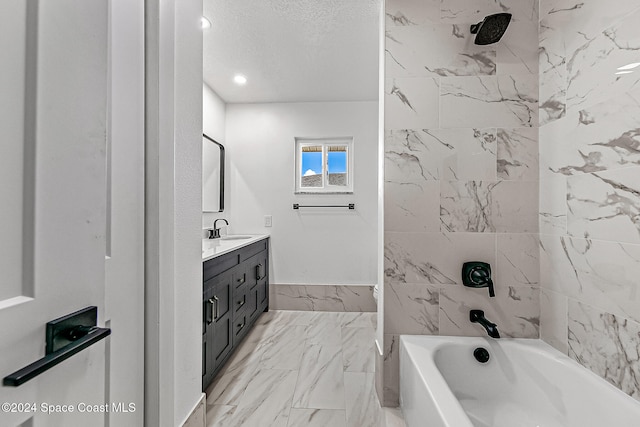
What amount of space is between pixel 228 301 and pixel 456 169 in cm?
176

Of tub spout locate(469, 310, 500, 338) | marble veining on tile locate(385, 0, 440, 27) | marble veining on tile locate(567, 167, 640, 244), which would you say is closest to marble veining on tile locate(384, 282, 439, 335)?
tub spout locate(469, 310, 500, 338)

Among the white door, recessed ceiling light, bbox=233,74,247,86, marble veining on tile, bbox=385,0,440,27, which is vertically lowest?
the white door

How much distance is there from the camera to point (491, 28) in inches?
55.6

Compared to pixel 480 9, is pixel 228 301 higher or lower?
lower

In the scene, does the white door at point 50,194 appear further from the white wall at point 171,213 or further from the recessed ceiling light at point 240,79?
the recessed ceiling light at point 240,79

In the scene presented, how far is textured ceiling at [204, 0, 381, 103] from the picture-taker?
1.82 metres

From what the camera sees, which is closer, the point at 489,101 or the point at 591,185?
the point at 591,185

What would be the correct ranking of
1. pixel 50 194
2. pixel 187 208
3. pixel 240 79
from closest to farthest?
1. pixel 50 194
2. pixel 187 208
3. pixel 240 79

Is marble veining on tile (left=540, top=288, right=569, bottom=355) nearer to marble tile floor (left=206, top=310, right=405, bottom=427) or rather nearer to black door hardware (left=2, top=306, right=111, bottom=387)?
marble tile floor (left=206, top=310, right=405, bottom=427)

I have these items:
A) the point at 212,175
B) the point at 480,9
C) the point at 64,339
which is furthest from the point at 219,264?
the point at 480,9

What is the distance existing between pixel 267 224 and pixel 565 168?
8.92ft

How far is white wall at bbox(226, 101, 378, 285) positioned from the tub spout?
68.6 inches

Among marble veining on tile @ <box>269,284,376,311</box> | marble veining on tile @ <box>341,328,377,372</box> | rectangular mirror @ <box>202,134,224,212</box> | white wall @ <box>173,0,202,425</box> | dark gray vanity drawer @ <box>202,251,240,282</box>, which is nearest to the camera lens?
white wall @ <box>173,0,202,425</box>

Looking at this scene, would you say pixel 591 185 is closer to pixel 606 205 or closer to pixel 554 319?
pixel 606 205
